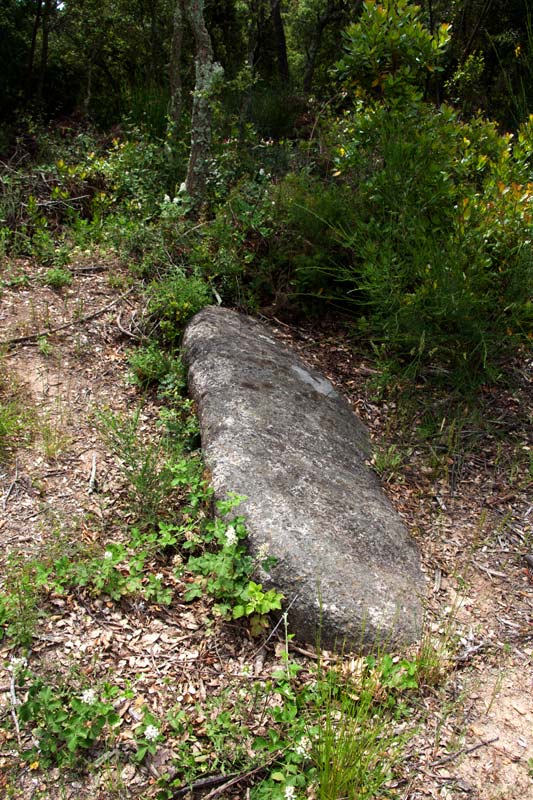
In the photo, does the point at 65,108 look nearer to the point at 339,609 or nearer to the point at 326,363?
the point at 326,363

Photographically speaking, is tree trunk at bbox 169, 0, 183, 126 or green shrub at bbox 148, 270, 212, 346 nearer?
green shrub at bbox 148, 270, 212, 346

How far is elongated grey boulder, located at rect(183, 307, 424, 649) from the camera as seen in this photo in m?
2.26

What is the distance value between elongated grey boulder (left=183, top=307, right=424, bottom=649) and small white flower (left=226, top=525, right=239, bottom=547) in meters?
0.10

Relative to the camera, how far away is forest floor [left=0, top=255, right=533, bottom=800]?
1935 millimetres

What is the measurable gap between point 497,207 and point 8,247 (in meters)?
3.38

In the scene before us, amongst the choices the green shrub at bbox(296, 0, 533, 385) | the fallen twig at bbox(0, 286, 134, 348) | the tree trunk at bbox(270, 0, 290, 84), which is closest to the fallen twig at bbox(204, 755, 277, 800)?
the green shrub at bbox(296, 0, 533, 385)

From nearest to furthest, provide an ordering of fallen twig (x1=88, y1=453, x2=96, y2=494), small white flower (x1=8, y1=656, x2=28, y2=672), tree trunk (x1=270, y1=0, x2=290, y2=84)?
small white flower (x1=8, y1=656, x2=28, y2=672) → fallen twig (x1=88, y1=453, x2=96, y2=494) → tree trunk (x1=270, y1=0, x2=290, y2=84)

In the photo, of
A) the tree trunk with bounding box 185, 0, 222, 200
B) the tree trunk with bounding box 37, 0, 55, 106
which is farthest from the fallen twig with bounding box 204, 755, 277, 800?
the tree trunk with bounding box 37, 0, 55, 106

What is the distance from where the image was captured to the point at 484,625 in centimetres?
250

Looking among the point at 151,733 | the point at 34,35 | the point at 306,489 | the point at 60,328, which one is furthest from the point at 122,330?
the point at 34,35

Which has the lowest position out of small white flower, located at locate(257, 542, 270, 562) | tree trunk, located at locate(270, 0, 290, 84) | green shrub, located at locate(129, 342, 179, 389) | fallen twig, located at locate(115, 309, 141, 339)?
small white flower, located at locate(257, 542, 270, 562)

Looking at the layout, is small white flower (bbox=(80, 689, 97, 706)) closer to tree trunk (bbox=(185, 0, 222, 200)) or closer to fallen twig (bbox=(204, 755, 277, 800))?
fallen twig (bbox=(204, 755, 277, 800))

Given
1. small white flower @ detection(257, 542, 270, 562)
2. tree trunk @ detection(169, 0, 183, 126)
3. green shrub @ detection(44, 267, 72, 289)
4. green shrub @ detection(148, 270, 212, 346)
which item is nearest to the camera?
small white flower @ detection(257, 542, 270, 562)

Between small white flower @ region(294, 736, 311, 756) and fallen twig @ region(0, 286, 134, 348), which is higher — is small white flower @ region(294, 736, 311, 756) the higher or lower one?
the lower one
